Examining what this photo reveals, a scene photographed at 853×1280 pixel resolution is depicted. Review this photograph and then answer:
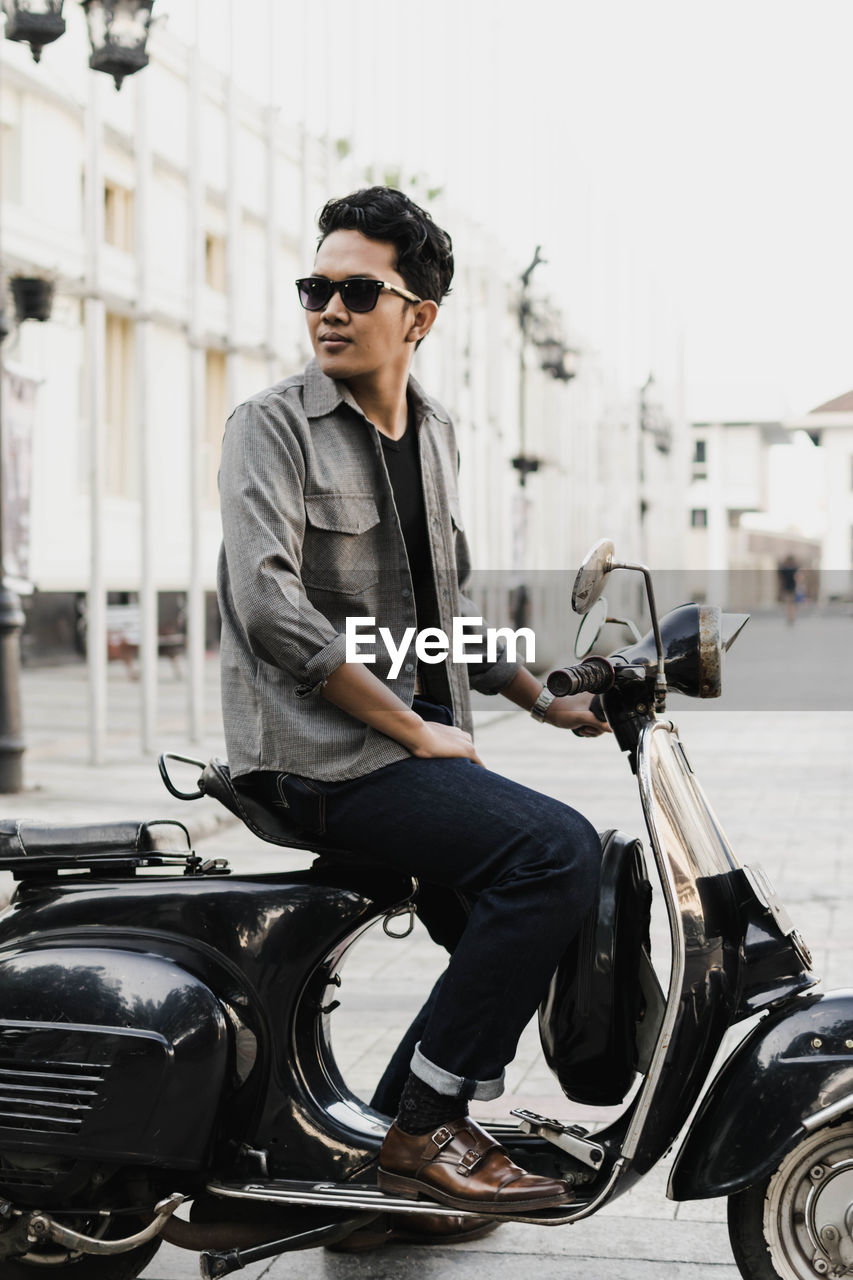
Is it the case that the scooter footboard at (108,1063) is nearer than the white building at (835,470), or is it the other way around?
the scooter footboard at (108,1063)

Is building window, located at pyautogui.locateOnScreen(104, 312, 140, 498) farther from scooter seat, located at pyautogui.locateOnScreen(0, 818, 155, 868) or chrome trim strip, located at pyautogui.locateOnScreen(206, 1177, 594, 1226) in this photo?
chrome trim strip, located at pyautogui.locateOnScreen(206, 1177, 594, 1226)

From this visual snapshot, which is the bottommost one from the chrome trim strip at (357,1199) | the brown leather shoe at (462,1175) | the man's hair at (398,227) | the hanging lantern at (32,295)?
the chrome trim strip at (357,1199)

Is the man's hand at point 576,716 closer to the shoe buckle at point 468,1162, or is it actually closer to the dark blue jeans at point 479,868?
the dark blue jeans at point 479,868

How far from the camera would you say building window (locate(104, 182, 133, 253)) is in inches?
997

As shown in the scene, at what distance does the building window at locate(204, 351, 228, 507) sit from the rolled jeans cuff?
24566mm

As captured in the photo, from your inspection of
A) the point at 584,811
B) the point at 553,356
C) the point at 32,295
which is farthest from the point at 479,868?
the point at 553,356

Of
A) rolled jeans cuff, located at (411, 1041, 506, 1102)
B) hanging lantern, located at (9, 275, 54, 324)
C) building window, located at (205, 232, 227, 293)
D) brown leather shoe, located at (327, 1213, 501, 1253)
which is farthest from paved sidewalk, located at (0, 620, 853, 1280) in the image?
building window, located at (205, 232, 227, 293)

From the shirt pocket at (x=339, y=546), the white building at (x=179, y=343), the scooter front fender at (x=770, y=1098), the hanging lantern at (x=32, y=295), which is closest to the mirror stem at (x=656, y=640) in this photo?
the shirt pocket at (x=339, y=546)

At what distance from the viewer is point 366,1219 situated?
2779 mm

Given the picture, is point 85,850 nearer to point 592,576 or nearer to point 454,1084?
point 454,1084

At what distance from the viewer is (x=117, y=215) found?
25609 mm

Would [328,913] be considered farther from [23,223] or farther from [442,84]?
[23,223]

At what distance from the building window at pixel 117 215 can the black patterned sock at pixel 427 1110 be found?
24.0m

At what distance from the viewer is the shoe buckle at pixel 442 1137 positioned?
2.68 meters
